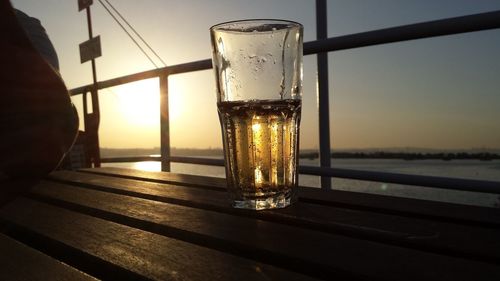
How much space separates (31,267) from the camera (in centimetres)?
45

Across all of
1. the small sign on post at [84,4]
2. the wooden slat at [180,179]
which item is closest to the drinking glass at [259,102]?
the wooden slat at [180,179]

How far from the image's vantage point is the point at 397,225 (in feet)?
1.95

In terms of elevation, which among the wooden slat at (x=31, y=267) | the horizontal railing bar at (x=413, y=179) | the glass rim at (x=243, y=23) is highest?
the glass rim at (x=243, y=23)

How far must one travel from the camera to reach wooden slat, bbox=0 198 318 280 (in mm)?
405

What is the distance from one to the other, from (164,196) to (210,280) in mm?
475

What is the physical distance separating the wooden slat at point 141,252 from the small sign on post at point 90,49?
3.71 meters

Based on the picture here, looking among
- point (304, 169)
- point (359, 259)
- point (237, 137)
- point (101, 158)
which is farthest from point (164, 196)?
point (101, 158)

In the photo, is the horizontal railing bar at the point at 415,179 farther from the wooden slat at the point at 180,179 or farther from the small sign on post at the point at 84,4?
the small sign on post at the point at 84,4

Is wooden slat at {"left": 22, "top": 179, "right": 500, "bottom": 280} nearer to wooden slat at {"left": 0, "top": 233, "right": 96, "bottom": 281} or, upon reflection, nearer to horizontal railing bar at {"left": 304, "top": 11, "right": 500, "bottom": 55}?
wooden slat at {"left": 0, "top": 233, "right": 96, "bottom": 281}

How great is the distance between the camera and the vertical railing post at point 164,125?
2373 millimetres

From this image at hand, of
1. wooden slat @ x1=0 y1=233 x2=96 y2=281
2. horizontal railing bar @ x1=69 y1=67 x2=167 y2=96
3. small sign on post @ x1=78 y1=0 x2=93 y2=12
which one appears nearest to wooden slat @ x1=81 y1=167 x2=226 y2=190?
wooden slat @ x1=0 y1=233 x2=96 y2=281

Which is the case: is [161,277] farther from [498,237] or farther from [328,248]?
[498,237]

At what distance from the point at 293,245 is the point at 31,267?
26 centimetres

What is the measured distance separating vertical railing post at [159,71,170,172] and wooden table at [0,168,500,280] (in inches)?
60.0
